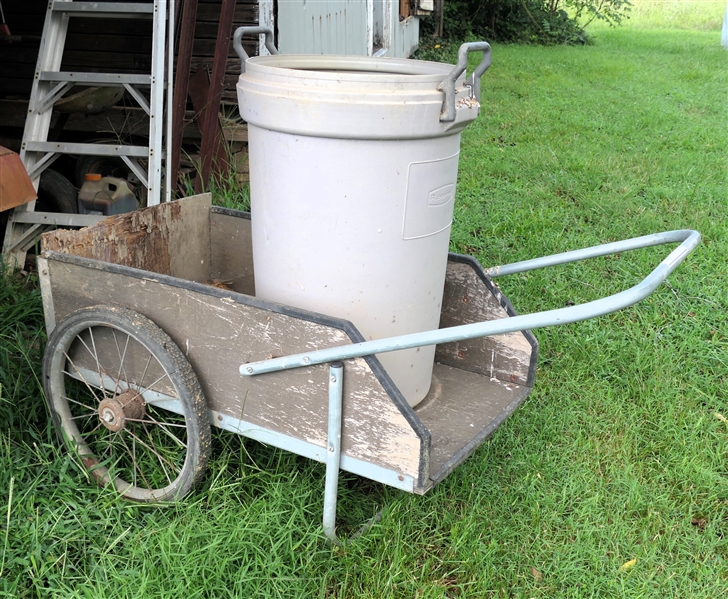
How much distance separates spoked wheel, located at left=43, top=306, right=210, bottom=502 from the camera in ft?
6.68

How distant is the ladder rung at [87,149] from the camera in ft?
11.7

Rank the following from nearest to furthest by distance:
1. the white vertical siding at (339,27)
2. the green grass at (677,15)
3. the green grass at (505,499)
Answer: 1. the green grass at (505,499)
2. the white vertical siding at (339,27)
3. the green grass at (677,15)

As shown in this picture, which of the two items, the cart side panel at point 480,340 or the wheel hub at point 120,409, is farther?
the cart side panel at point 480,340

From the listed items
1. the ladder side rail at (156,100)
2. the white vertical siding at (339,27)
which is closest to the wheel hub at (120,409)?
the ladder side rail at (156,100)

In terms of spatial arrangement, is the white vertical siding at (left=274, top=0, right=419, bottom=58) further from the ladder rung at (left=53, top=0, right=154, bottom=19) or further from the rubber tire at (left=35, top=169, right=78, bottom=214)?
the rubber tire at (left=35, top=169, right=78, bottom=214)

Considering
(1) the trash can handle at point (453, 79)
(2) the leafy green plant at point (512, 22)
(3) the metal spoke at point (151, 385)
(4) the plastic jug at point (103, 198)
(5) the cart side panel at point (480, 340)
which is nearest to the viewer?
(1) the trash can handle at point (453, 79)

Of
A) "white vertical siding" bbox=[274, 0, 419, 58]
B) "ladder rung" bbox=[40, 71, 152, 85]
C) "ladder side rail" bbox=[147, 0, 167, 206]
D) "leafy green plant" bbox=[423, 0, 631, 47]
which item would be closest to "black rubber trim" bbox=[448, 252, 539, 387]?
"ladder side rail" bbox=[147, 0, 167, 206]

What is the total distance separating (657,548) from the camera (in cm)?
221

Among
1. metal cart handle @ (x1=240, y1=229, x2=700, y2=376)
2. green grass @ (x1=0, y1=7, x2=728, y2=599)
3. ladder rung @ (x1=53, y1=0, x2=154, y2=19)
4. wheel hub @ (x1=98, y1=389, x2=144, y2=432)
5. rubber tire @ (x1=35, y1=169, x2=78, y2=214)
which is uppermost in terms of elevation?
ladder rung @ (x1=53, y1=0, x2=154, y2=19)

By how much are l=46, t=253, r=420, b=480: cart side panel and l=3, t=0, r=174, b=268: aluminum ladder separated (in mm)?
1421

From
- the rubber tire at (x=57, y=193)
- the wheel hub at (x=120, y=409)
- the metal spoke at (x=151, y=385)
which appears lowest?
the rubber tire at (x=57, y=193)

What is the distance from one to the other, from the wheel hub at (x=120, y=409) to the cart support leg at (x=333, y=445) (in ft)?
2.17

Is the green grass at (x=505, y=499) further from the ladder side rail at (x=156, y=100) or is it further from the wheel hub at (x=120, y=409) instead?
the ladder side rail at (x=156, y=100)

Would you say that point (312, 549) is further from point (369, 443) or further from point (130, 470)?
point (130, 470)
